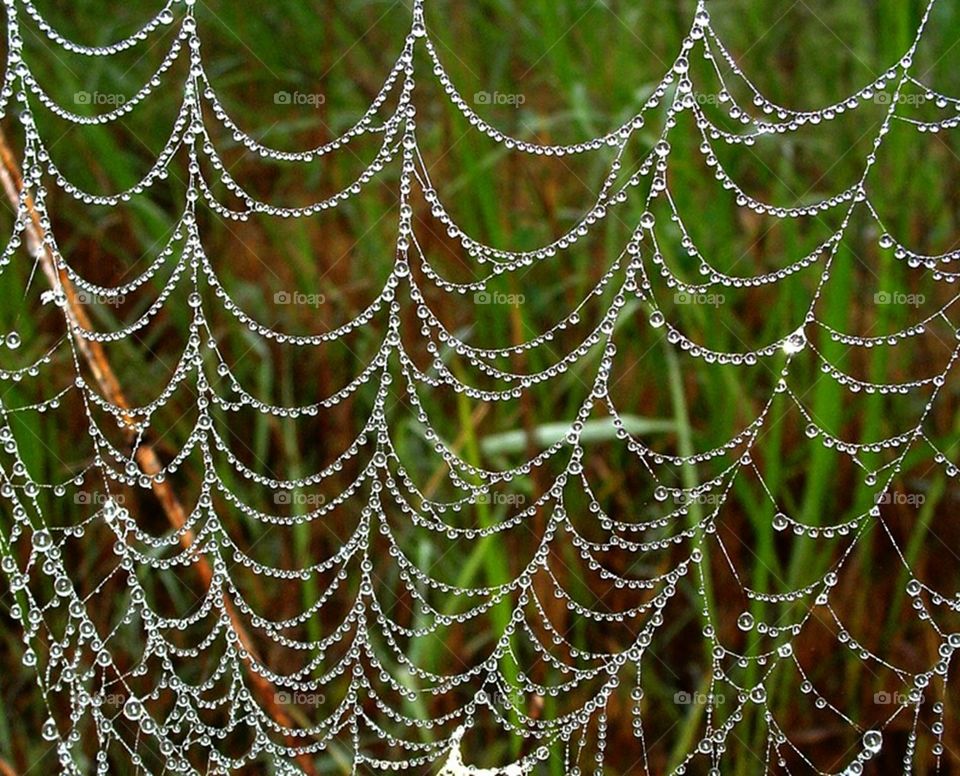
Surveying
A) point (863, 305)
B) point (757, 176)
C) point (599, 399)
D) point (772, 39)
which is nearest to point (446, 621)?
point (599, 399)

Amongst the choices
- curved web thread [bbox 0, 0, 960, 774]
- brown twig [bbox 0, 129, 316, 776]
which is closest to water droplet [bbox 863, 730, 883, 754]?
curved web thread [bbox 0, 0, 960, 774]

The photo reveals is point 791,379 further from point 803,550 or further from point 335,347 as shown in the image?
point 335,347

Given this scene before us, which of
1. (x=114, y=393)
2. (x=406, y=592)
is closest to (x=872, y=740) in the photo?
(x=406, y=592)

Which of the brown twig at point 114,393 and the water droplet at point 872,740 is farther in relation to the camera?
the water droplet at point 872,740

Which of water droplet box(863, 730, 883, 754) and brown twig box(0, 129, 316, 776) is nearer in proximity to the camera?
brown twig box(0, 129, 316, 776)

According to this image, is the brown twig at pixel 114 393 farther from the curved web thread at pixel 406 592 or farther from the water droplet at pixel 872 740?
the water droplet at pixel 872 740

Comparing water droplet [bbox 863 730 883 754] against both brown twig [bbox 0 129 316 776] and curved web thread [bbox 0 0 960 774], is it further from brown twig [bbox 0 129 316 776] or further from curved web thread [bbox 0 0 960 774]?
brown twig [bbox 0 129 316 776]

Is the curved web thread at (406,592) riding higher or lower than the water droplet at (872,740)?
higher

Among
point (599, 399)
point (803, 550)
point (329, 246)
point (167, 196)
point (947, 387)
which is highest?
point (167, 196)

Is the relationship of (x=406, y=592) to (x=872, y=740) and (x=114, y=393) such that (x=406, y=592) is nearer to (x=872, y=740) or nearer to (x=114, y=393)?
(x=114, y=393)

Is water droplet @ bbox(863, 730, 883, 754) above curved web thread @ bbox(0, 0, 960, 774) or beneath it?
beneath

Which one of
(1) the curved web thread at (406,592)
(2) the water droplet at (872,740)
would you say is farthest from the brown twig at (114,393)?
(2) the water droplet at (872,740)
